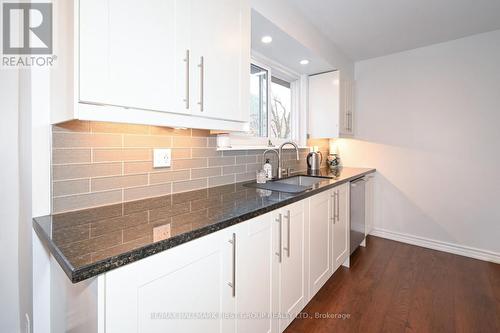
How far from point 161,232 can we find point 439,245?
3.24 meters

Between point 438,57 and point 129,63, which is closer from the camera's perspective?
point 129,63

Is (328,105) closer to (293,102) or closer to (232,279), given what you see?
(293,102)

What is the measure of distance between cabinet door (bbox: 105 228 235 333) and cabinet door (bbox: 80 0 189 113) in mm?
590

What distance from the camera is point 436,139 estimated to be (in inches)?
109

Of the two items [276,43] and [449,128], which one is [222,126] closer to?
[276,43]

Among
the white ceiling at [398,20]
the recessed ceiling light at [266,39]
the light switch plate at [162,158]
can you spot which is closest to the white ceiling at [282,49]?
the recessed ceiling light at [266,39]

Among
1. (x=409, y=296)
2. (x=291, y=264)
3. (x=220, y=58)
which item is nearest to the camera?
(x=220, y=58)

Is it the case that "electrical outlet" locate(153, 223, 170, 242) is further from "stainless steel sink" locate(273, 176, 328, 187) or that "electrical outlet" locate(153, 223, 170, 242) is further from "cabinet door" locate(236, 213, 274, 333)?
"stainless steel sink" locate(273, 176, 328, 187)

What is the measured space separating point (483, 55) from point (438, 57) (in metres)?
0.38

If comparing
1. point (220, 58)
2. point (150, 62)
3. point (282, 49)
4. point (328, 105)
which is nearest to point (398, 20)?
point (328, 105)

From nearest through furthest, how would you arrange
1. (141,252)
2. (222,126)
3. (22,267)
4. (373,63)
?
(141,252), (22,267), (222,126), (373,63)

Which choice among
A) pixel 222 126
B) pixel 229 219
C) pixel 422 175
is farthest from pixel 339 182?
pixel 422 175

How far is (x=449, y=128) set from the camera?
269 centimetres

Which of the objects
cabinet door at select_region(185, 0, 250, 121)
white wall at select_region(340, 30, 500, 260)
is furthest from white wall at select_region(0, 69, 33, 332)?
white wall at select_region(340, 30, 500, 260)
